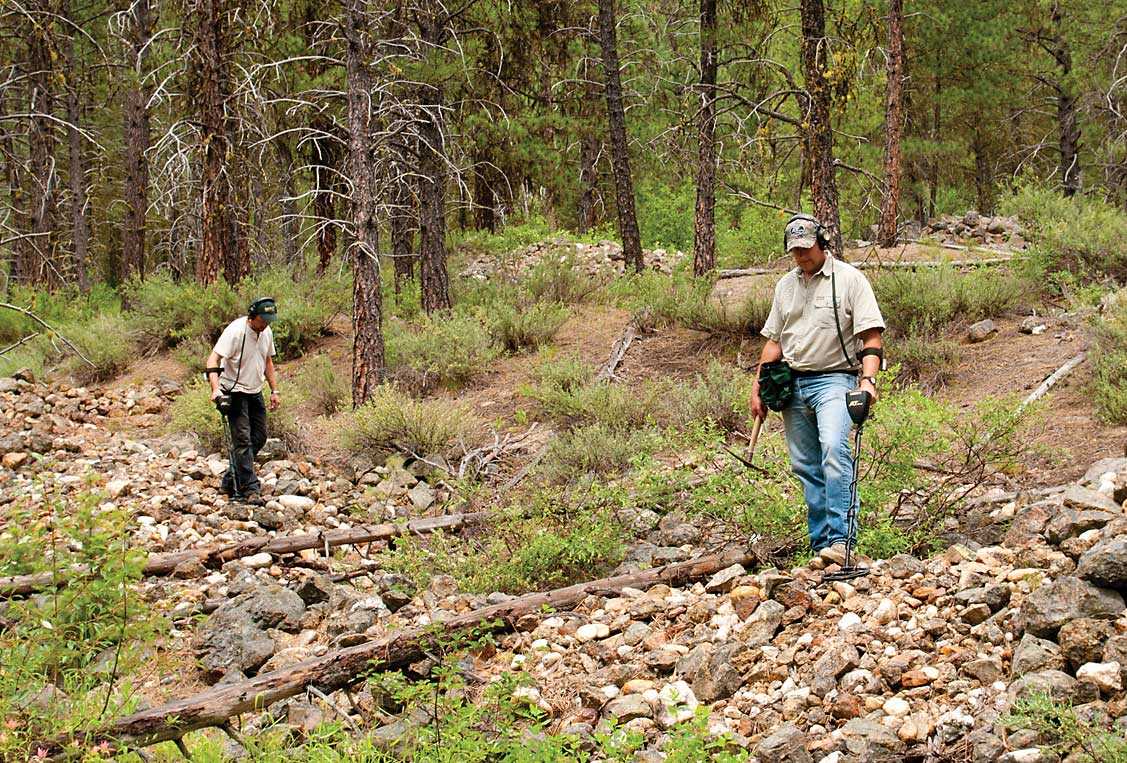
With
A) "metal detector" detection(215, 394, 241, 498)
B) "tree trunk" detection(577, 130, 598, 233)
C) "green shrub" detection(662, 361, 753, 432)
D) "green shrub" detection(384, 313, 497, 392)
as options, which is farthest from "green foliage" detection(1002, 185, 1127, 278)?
"tree trunk" detection(577, 130, 598, 233)

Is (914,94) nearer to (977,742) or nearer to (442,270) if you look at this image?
(442,270)

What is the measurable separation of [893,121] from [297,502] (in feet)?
41.2

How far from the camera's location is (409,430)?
1020cm

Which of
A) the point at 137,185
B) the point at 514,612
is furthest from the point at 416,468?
the point at 137,185

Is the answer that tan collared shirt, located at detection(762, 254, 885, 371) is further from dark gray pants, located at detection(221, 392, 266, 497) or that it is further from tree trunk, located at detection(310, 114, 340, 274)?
tree trunk, located at detection(310, 114, 340, 274)

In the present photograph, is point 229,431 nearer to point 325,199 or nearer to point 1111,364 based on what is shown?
point 1111,364

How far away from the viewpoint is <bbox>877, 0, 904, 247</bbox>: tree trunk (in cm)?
1662

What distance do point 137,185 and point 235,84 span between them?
7.93 m

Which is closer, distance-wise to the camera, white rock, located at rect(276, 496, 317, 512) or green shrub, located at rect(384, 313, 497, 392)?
white rock, located at rect(276, 496, 317, 512)

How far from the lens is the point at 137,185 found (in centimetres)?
2156

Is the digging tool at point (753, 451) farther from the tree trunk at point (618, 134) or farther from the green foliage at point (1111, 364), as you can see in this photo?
the tree trunk at point (618, 134)

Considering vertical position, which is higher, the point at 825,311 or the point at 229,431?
the point at 825,311

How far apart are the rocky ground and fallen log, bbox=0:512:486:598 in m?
0.11

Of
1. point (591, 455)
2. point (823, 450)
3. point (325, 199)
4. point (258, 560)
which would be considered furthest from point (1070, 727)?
point (325, 199)
